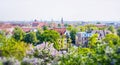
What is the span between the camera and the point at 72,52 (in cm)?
975

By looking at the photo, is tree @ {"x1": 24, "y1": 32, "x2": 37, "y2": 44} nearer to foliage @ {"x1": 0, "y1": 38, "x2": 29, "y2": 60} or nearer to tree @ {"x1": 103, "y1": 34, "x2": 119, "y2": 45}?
tree @ {"x1": 103, "y1": 34, "x2": 119, "y2": 45}

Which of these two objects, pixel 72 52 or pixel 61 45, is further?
pixel 61 45

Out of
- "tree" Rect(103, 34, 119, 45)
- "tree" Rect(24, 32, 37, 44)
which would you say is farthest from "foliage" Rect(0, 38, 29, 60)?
"tree" Rect(24, 32, 37, 44)

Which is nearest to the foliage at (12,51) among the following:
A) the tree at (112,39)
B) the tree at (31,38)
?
the tree at (112,39)

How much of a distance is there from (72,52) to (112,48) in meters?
1.72

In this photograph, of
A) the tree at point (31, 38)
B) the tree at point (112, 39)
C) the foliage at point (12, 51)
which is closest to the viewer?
the tree at point (112, 39)

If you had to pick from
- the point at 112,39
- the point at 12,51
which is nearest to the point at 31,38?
the point at 12,51

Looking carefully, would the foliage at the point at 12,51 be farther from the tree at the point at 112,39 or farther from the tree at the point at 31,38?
the tree at the point at 31,38

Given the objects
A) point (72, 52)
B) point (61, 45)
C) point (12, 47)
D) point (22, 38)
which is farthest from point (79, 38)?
point (72, 52)

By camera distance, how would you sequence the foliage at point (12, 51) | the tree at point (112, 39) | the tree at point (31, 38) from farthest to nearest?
the tree at point (31, 38) < the foliage at point (12, 51) < the tree at point (112, 39)

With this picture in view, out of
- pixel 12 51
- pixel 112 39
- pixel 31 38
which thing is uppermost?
pixel 112 39

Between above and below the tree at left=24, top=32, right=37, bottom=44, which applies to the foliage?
above

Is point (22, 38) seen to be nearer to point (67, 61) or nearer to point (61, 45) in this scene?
point (61, 45)

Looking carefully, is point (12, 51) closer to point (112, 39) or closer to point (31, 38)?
point (112, 39)
